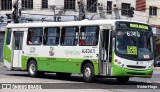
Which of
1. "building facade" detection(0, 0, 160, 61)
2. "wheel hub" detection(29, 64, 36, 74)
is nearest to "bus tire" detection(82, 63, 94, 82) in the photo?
"wheel hub" detection(29, 64, 36, 74)

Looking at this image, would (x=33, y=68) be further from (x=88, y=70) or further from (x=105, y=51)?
(x=105, y=51)

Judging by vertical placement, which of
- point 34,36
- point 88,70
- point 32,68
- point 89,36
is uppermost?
point 89,36

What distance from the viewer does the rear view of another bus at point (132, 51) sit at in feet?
67.7

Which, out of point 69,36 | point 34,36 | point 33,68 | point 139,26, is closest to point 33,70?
point 33,68

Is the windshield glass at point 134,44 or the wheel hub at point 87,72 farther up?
the windshield glass at point 134,44

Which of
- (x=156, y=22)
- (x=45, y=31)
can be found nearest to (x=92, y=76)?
(x=45, y=31)

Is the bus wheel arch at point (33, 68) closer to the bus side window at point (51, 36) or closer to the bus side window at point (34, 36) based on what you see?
the bus side window at point (34, 36)

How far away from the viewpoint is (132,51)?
68.6ft

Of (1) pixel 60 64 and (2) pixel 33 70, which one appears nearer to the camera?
(1) pixel 60 64

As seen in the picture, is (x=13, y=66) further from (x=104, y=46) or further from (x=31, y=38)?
(x=104, y=46)

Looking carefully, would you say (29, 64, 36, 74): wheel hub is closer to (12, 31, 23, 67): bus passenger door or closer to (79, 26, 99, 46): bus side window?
(12, 31, 23, 67): bus passenger door

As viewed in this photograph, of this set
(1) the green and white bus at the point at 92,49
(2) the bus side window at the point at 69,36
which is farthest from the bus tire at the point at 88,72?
(2) the bus side window at the point at 69,36

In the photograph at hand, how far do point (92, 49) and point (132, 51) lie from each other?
187cm

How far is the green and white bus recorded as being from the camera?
68.3ft
